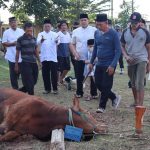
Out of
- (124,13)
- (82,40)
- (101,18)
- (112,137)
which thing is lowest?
(112,137)

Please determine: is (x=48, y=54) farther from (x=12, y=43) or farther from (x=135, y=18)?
(x=135, y=18)

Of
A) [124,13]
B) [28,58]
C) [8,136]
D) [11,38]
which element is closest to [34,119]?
[8,136]

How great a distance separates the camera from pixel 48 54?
1110 cm

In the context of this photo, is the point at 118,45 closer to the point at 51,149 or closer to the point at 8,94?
the point at 8,94

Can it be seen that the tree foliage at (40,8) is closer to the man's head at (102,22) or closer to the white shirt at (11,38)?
the white shirt at (11,38)

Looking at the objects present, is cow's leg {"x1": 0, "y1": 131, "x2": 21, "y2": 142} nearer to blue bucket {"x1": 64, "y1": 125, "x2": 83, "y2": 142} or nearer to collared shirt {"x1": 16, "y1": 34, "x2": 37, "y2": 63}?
blue bucket {"x1": 64, "y1": 125, "x2": 83, "y2": 142}

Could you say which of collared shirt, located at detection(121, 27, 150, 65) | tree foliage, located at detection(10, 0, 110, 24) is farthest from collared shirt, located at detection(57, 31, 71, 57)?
tree foliage, located at detection(10, 0, 110, 24)

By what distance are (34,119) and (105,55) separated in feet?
9.59

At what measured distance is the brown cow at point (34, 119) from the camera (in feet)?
19.4

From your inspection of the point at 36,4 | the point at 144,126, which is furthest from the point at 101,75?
the point at 36,4

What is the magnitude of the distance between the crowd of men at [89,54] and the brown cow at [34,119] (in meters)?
2.26

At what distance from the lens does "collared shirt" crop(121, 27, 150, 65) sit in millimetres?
8361

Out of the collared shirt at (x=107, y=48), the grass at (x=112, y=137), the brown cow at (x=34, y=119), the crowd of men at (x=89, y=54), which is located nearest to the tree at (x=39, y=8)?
the crowd of men at (x=89, y=54)

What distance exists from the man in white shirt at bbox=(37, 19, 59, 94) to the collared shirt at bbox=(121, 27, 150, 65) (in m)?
2.98
